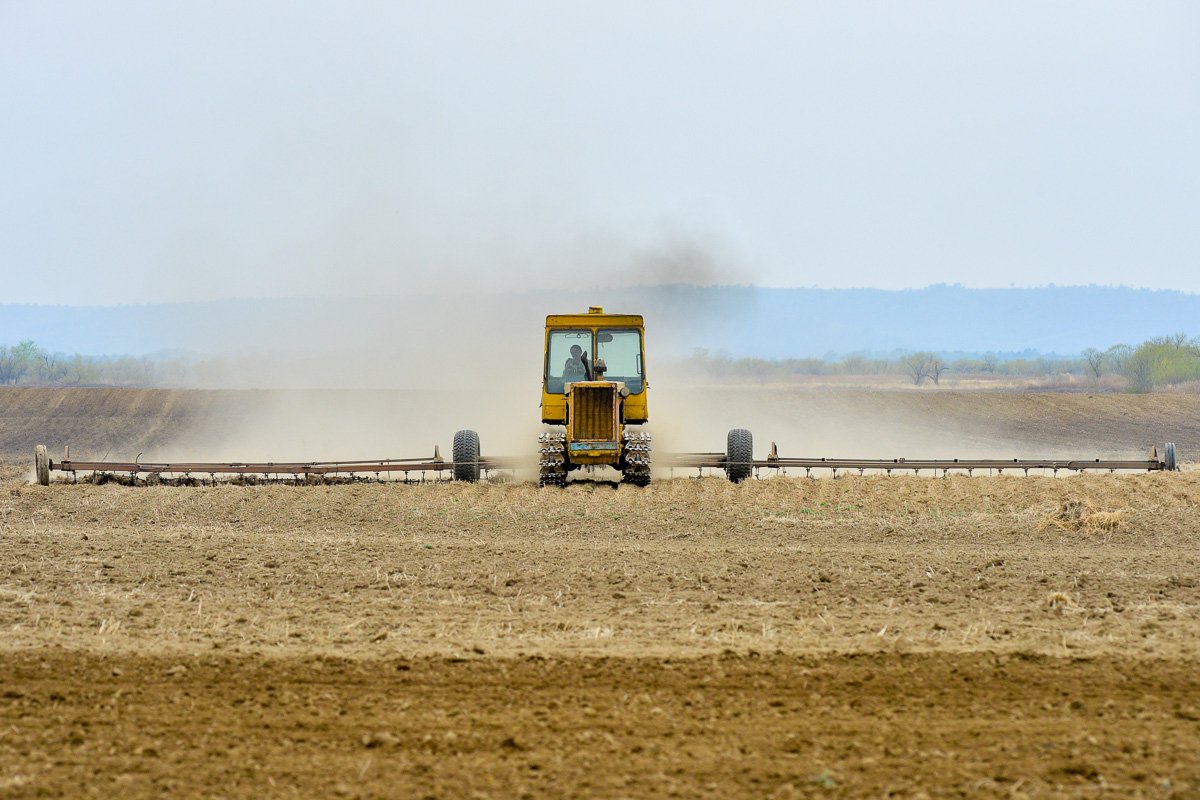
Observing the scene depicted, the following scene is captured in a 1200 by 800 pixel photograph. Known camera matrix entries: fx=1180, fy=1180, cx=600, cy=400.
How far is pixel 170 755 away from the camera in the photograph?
20.8 feet

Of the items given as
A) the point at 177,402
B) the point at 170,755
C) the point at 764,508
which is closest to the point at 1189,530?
the point at 764,508

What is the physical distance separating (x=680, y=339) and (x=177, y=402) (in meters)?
19.4

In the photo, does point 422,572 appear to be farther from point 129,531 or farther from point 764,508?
point 764,508

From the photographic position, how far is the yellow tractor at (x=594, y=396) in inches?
790

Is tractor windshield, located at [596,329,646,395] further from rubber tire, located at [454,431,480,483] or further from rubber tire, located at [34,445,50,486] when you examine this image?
rubber tire, located at [34,445,50,486]

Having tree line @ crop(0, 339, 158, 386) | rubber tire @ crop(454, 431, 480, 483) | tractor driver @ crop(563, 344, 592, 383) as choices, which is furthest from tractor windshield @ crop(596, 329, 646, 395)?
tree line @ crop(0, 339, 158, 386)

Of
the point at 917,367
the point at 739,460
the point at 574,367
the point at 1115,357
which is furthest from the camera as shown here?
the point at 917,367

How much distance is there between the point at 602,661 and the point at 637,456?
1202cm

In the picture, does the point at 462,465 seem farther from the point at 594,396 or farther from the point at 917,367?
the point at 917,367

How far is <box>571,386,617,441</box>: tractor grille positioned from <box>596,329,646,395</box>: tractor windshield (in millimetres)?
988

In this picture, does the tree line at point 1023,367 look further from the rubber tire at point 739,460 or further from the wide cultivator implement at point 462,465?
the rubber tire at point 739,460

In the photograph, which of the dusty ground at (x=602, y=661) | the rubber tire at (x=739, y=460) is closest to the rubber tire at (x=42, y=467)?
the dusty ground at (x=602, y=661)

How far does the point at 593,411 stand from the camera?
65.9 ft

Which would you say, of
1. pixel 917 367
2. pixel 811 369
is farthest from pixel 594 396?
pixel 811 369
